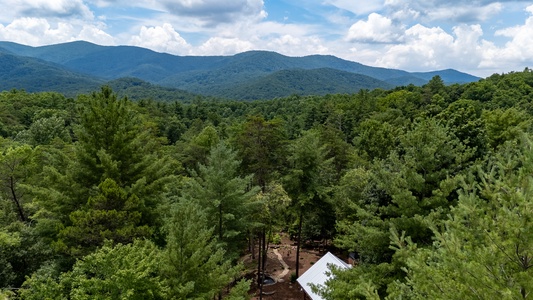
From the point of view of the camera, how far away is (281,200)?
17.5 m

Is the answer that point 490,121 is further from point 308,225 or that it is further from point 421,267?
point 421,267

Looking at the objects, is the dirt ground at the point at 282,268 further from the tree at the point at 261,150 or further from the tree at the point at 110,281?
the tree at the point at 110,281

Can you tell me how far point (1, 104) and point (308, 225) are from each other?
213 feet

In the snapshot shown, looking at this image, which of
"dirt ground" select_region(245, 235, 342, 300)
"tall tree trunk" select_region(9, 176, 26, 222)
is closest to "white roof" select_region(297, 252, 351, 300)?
"dirt ground" select_region(245, 235, 342, 300)

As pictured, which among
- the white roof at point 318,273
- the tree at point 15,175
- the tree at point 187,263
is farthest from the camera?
the tree at point 15,175

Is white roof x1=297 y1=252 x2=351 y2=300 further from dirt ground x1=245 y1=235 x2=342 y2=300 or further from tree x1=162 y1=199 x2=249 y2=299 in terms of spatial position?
tree x1=162 y1=199 x2=249 y2=299

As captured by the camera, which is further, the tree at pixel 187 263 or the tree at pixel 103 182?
the tree at pixel 103 182

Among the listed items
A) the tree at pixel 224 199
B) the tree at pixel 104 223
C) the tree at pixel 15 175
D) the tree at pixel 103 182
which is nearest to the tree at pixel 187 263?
the tree at pixel 104 223

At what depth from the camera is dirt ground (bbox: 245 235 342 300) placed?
20344 millimetres

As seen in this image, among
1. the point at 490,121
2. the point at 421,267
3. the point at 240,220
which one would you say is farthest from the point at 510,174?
the point at 490,121

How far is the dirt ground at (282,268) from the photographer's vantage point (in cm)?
2034

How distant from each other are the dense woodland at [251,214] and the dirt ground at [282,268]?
1.40m

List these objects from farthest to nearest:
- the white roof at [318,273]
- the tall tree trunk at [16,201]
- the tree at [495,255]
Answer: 1. the tall tree trunk at [16,201]
2. the white roof at [318,273]
3. the tree at [495,255]

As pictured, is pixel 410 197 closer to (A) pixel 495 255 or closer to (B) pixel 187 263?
(A) pixel 495 255
